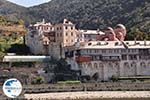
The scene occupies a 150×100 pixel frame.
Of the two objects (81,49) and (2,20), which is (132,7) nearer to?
(2,20)

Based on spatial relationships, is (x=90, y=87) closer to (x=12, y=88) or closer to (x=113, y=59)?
(x=113, y=59)

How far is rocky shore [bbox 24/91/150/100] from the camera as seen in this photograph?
196 ft

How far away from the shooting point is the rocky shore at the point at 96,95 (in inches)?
A: 2357

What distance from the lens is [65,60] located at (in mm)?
80000

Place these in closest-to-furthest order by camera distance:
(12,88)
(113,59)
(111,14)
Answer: (12,88) → (113,59) → (111,14)

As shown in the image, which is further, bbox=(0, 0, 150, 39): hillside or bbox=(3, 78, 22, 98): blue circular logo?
bbox=(0, 0, 150, 39): hillside

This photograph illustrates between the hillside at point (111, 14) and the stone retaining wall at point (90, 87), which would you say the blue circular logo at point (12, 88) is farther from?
the hillside at point (111, 14)

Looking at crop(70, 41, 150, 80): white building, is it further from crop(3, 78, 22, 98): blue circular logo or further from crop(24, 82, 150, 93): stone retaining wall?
crop(3, 78, 22, 98): blue circular logo

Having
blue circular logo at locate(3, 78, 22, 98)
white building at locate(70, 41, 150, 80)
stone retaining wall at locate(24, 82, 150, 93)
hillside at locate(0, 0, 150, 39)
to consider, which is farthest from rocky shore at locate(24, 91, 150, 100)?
hillside at locate(0, 0, 150, 39)

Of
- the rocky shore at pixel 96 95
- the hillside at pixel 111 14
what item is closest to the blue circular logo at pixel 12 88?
the rocky shore at pixel 96 95

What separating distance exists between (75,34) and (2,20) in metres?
38.2

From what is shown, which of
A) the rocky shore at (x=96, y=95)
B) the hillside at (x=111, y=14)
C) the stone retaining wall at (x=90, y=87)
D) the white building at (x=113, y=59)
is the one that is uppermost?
the hillside at (x=111, y=14)

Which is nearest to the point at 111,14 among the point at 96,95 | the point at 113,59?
the point at 113,59

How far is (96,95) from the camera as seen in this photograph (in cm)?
6191
